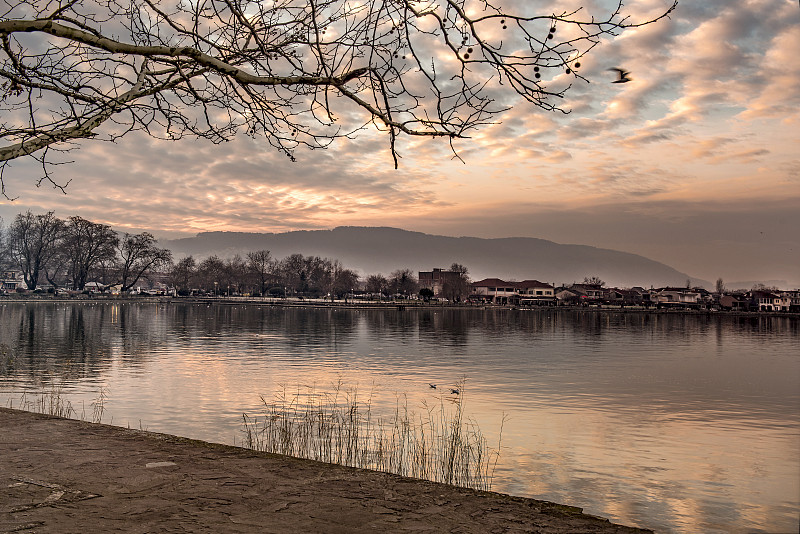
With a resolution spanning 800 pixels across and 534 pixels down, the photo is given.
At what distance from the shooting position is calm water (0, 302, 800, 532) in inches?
579

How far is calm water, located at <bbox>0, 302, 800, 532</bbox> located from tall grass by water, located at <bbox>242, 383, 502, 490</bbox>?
734 millimetres

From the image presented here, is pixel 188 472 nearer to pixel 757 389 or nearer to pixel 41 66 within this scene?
pixel 41 66

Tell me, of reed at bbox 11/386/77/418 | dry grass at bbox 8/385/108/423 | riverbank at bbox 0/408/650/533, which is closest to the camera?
riverbank at bbox 0/408/650/533

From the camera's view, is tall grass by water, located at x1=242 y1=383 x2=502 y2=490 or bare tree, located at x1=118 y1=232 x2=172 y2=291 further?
Result: bare tree, located at x1=118 y1=232 x2=172 y2=291

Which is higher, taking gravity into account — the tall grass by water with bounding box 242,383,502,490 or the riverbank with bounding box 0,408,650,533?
the riverbank with bounding box 0,408,650,533

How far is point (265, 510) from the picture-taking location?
25.6 feet

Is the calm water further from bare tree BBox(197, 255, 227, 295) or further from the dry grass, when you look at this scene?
bare tree BBox(197, 255, 227, 295)

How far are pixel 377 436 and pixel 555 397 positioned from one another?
13.1 metres

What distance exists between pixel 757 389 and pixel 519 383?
12.4 m

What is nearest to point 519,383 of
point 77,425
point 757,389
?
point 757,389

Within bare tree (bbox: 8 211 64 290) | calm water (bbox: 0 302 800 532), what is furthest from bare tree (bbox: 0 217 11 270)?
calm water (bbox: 0 302 800 532)

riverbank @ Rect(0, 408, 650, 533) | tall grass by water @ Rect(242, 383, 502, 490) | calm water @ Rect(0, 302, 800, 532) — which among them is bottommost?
calm water @ Rect(0, 302, 800, 532)

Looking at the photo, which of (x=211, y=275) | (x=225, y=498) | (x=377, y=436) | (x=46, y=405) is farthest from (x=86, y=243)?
(x=225, y=498)

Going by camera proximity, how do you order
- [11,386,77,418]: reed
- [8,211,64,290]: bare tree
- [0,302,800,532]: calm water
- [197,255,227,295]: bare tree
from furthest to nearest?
[197,255,227,295]: bare tree, [8,211,64,290]: bare tree, [11,386,77,418]: reed, [0,302,800,532]: calm water
